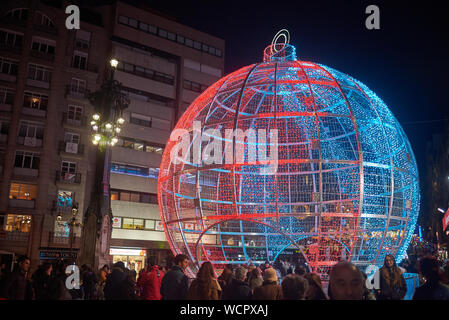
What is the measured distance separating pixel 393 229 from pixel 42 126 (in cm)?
2817

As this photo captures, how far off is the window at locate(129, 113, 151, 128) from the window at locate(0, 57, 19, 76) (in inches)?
412

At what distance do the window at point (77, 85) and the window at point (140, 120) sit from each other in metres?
5.34

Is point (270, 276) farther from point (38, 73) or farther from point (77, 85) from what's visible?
point (77, 85)

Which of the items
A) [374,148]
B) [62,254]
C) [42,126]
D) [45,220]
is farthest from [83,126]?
[374,148]

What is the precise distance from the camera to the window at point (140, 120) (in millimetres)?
36750

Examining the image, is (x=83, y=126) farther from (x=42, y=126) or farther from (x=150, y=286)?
(x=150, y=286)

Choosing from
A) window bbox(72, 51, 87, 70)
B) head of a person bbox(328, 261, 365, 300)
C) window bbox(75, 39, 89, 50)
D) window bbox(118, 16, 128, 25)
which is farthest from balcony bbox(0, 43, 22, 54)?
head of a person bbox(328, 261, 365, 300)

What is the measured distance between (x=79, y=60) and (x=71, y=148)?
8.68 m

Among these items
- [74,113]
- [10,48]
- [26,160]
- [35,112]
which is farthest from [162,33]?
[26,160]

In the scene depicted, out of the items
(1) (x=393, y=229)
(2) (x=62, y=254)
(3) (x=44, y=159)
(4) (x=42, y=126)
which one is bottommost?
(2) (x=62, y=254)

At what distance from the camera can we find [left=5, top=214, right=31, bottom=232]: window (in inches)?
1089

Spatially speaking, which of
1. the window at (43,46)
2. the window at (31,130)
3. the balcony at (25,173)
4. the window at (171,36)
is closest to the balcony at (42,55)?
the window at (43,46)

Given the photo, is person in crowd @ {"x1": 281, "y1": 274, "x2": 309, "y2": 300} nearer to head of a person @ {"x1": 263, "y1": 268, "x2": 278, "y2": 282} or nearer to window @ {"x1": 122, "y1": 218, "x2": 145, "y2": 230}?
head of a person @ {"x1": 263, "y1": 268, "x2": 278, "y2": 282}
